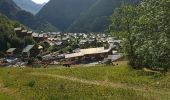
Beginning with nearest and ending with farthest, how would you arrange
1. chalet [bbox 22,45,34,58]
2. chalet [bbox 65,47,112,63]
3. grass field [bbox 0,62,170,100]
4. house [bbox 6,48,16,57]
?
grass field [bbox 0,62,170,100]
chalet [bbox 65,47,112,63]
chalet [bbox 22,45,34,58]
house [bbox 6,48,16,57]

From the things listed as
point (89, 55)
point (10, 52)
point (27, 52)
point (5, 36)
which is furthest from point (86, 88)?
point (5, 36)

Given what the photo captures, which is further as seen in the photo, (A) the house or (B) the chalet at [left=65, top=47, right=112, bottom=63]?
(A) the house

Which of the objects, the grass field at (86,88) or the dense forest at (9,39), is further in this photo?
the dense forest at (9,39)

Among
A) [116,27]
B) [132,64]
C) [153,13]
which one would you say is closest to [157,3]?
[153,13]

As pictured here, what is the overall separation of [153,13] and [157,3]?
0.89 meters

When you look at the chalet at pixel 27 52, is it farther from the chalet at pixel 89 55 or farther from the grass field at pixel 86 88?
the grass field at pixel 86 88

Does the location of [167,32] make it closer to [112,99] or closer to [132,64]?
[112,99]

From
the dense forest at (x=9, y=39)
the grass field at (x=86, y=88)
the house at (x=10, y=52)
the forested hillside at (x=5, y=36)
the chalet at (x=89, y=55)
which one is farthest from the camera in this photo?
the dense forest at (x=9, y=39)

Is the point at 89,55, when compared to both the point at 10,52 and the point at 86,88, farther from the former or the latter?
the point at 86,88

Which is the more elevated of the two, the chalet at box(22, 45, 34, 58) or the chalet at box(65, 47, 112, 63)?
the chalet at box(22, 45, 34, 58)

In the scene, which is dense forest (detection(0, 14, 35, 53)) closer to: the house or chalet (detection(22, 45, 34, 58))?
the house

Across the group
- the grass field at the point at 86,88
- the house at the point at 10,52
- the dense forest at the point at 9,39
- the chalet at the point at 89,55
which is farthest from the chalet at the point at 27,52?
the grass field at the point at 86,88

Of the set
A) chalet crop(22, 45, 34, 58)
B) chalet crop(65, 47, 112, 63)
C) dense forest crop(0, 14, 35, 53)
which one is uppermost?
dense forest crop(0, 14, 35, 53)

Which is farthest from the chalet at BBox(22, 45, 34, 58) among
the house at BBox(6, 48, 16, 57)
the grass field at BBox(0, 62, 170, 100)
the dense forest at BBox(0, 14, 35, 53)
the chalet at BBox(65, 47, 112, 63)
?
the grass field at BBox(0, 62, 170, 100)
